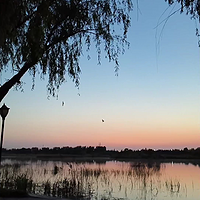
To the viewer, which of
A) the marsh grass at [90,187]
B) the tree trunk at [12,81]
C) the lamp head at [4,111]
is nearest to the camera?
the tree trunk at [12,81]

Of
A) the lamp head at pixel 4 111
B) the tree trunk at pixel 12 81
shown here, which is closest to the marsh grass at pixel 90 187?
the lamp head at pixel 4 111

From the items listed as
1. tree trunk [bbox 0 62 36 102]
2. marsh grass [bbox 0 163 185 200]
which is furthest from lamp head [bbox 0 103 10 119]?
marsh grass [bbox 0 163 185 200]

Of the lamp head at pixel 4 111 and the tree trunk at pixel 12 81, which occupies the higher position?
the tree trunk at pixel 12 81

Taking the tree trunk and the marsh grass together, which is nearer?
the tree trunk

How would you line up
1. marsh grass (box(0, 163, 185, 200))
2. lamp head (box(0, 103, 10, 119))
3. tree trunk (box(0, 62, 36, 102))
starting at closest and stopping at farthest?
tree trunk (box(0, 62, 36, 102)), lamp head (box(0, 103, 10, 119)), marsh grass (box(0, 163, 185, 200))

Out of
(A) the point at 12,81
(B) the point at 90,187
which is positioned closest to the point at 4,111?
(A) the point at 12,81

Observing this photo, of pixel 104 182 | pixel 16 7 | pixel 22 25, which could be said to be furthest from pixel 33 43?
pixel 104 182

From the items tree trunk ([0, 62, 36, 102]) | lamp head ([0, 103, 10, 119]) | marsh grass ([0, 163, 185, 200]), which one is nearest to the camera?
tree trunk ([0, 62, 36, 102])

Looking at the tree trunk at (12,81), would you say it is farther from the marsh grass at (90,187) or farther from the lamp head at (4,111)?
the marsh grass at (90,187)

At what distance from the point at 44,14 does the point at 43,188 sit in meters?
9.08

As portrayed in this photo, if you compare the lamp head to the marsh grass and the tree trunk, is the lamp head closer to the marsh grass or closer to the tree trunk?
the tree trunk

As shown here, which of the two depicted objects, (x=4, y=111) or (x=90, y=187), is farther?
(x=90, y=187)

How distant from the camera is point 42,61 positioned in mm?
8016

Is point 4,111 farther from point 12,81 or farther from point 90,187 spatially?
point 90,187
